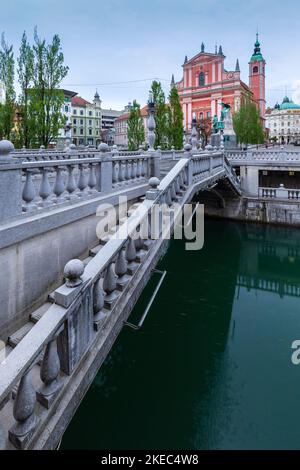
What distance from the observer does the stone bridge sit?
3.27m

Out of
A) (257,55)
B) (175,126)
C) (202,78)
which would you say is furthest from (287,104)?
(175,126)

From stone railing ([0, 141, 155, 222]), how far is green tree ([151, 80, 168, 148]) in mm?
22588

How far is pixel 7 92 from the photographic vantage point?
56.6 feet

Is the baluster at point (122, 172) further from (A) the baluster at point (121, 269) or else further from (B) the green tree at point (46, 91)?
(B) the green tree at point (46, 91)

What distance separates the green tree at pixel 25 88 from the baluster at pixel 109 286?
1479cm

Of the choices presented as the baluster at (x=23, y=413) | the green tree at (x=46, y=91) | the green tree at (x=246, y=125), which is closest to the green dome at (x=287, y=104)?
the green tree at (x=246, y=125)

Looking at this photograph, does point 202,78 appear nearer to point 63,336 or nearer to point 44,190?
point 44,190

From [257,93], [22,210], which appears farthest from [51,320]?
[257,93]

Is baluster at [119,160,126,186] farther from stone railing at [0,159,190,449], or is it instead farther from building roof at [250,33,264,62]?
building roof at [250,33,264,62]

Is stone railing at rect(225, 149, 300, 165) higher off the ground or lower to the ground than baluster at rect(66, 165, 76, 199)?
higher

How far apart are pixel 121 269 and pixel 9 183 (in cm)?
201

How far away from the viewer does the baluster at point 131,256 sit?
18.1 ft

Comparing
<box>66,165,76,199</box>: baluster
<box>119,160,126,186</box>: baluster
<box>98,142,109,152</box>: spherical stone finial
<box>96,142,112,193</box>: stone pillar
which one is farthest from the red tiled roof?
<box>66,165,76,199</box>: baluster

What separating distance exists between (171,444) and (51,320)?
3722 millimetres
